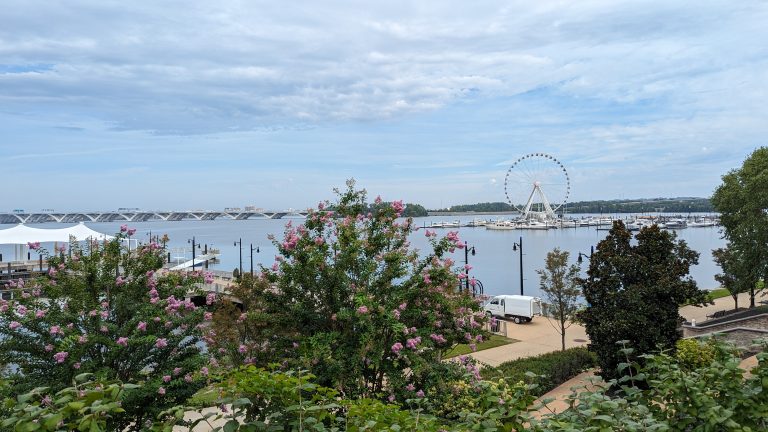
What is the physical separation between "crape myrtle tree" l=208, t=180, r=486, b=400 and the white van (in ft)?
61.8

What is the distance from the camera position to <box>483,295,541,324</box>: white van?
28.8 metres

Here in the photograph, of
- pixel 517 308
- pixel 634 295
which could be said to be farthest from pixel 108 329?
pixel 517 308

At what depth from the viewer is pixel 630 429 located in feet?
8.87

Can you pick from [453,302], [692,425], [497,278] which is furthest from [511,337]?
[497,278]

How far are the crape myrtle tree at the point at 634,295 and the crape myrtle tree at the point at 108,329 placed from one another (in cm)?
1101

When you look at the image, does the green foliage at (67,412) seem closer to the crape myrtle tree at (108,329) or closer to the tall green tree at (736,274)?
the crape myrtle tree at (108,329)

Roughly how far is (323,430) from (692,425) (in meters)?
2.33

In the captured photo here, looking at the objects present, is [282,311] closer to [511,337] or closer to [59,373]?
[59,373]

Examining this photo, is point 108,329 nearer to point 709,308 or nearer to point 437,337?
point 437,337

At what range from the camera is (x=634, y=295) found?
1503 cm

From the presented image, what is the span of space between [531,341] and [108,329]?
1932 centimetres

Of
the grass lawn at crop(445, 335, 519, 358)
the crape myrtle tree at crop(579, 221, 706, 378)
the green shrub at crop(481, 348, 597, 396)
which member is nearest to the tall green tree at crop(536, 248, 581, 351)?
the grass lawn at crop(445, 335, 519, 358)

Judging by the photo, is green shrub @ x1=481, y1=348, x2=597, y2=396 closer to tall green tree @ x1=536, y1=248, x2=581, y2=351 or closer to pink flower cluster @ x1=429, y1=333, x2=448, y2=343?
tall green tree @ x1=536, y1=248, x2=581, y2=351

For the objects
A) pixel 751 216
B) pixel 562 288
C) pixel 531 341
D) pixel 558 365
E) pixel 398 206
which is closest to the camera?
pixel 398 206
